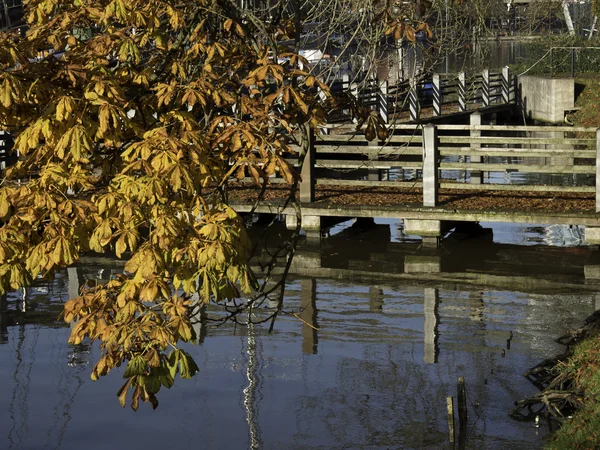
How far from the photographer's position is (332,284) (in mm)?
14562

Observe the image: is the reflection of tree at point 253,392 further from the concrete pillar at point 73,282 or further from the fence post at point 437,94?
the fence post at point 437,94

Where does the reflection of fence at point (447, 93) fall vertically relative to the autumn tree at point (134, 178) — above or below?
above

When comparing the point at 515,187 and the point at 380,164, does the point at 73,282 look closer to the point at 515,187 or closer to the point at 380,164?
the point at 380,164

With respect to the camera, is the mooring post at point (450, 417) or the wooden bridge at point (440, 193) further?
the wooden bridge at point (440, 193)

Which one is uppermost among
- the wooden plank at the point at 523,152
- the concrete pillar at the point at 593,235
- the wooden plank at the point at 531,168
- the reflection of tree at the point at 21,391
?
the wooden plank at the point at 523,152

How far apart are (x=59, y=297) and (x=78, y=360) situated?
3115 mm

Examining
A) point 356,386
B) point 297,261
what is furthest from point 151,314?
point 297,261

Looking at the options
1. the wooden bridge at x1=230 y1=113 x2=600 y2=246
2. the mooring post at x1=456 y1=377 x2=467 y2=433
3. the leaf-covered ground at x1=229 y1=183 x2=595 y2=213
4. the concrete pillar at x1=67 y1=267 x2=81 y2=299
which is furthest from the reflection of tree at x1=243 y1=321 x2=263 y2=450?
the leaf-covered ground at x1=229 y1=183 x2=595 y2=213

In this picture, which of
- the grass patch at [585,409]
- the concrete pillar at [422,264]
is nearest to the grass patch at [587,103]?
the concrete pillar at [422,264]

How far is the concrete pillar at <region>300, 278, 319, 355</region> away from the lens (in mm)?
11336

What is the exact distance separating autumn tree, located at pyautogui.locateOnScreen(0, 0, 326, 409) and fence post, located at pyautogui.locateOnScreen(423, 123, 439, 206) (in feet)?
35.2

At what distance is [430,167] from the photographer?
54.2ft

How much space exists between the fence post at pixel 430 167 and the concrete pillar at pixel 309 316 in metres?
2.75

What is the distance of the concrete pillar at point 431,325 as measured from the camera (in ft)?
35.6
